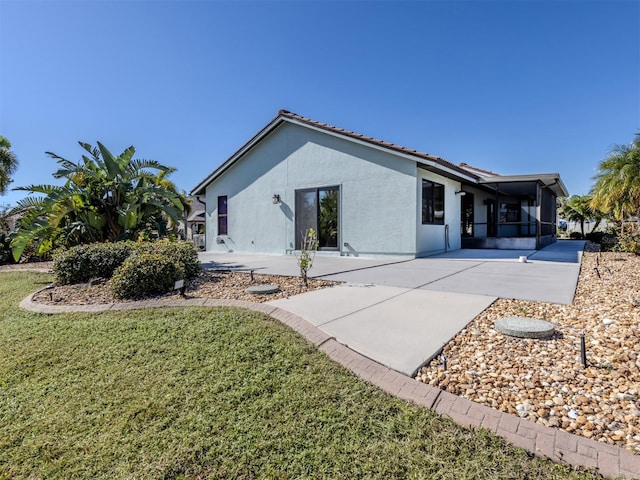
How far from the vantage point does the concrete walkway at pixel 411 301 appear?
3.47 m

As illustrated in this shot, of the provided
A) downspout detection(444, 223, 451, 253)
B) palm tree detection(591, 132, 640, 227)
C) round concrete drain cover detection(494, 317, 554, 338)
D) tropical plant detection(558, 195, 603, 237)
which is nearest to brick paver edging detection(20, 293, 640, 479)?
round concrete drain cover detection(494, 317, 554, 338)

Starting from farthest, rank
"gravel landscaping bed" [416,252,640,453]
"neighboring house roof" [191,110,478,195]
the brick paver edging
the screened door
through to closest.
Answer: the screened door, "neighboring house roof" [191,110,478,195], "gravel landscaping bed" [416,252,640,453], the brick paver edging

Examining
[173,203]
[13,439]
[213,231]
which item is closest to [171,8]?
[173,203]

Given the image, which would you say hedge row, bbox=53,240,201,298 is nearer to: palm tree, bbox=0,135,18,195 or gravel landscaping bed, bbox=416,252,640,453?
gravel landscaping bed, bbox=416,252,640,453

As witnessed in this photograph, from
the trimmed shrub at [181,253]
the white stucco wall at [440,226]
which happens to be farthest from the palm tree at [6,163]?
the white stucco wall at [440,226]

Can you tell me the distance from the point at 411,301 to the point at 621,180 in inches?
502

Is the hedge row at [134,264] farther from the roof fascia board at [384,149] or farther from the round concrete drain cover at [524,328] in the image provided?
the roof fascia board at [384,149]

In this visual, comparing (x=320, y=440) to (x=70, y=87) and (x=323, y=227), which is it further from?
(x=70, y=87)

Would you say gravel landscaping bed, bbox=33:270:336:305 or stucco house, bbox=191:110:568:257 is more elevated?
stucco house, bbox=191:110:568:257

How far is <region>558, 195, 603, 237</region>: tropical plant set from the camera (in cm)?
2706

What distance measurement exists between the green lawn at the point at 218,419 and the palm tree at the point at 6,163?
29.5 metres

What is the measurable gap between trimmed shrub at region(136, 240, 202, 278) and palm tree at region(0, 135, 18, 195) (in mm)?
26466

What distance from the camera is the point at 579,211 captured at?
2875cm

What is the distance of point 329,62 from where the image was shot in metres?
14.0
